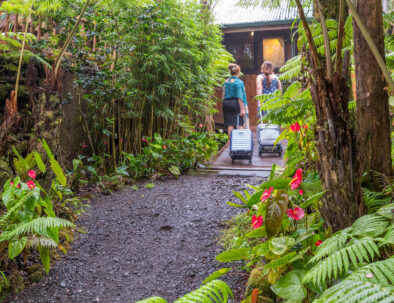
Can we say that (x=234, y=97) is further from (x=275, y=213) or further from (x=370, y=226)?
(x=370, y=226)

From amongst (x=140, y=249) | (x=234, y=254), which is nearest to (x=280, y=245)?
(x=234, y=254)

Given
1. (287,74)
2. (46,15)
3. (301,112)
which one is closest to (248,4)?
(287,74)

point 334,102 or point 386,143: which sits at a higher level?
point 334,102

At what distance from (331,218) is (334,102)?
1.86 ft

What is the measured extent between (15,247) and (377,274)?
214 cm

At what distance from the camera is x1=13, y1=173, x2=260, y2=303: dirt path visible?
265 centimetres

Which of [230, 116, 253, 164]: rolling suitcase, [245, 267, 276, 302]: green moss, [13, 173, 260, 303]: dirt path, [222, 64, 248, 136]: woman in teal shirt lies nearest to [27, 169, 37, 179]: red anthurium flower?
[13, 173, 260, 303]: dirt path

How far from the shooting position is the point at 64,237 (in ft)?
11.2

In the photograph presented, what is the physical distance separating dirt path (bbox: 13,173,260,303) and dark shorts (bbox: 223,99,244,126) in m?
2.98

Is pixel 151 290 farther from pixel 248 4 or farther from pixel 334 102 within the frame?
pixel 248 4

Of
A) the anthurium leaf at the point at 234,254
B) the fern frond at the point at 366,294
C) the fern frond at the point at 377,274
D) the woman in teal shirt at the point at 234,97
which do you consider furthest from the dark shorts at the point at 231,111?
the fern frond at the point at 366,294

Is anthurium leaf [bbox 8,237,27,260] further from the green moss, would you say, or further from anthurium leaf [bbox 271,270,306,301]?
anthurium leaf [bbox 271,270,306,301]

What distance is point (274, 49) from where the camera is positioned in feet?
45.8

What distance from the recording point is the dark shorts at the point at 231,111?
7.77 meters
